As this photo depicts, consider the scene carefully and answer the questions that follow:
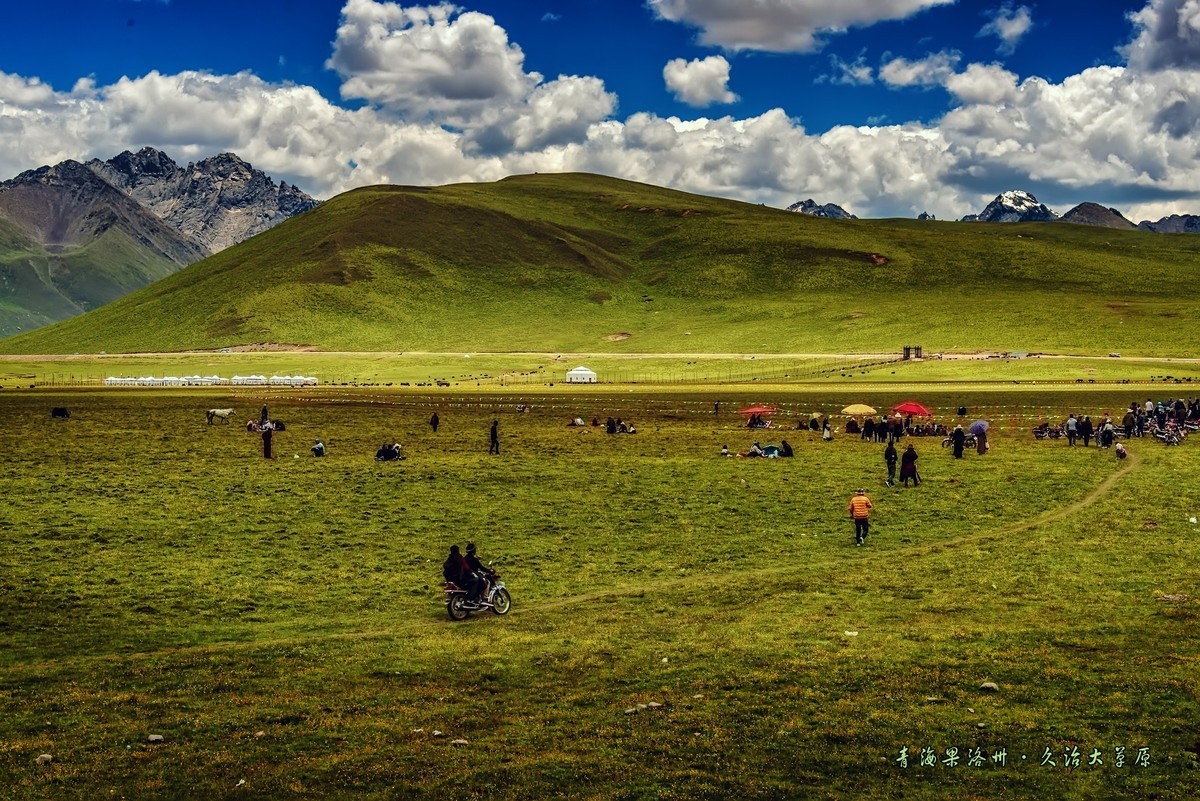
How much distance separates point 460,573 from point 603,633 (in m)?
4.36

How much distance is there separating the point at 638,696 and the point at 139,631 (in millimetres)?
12786

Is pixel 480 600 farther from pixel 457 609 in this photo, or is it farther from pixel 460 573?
pixel 460 573

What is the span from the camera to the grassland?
1683 centimetres

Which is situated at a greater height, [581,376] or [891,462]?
[581,376]

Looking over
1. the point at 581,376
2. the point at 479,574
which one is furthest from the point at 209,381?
the point at 479,574

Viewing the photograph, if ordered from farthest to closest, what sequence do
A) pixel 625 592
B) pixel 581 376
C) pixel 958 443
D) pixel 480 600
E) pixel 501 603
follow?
pixel 581 376 → pixel 958 443 → pixel 625 592 → pixel 501 603 → pixel 480 600

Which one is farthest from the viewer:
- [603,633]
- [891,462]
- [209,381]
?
[209,381]

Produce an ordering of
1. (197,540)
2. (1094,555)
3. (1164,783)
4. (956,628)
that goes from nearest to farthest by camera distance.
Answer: (1164,783), (956,628), (1094,555), (197,540)

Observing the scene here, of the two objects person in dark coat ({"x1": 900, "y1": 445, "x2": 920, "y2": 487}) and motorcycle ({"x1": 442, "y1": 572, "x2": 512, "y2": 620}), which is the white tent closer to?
person in dark coat ({"x1": 900, "y1": 445, "x2": 920, "y2": 487})

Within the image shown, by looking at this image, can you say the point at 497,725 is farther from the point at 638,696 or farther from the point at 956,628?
the point at 956,628

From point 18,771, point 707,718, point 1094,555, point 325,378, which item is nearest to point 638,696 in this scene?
point 707,718

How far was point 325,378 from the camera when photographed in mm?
157375

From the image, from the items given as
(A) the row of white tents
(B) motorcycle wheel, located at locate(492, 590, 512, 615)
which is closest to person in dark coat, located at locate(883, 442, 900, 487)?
(B) motorcycle wheel, located at locate(492, 590, 512, 615)

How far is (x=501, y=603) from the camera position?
2708cm
